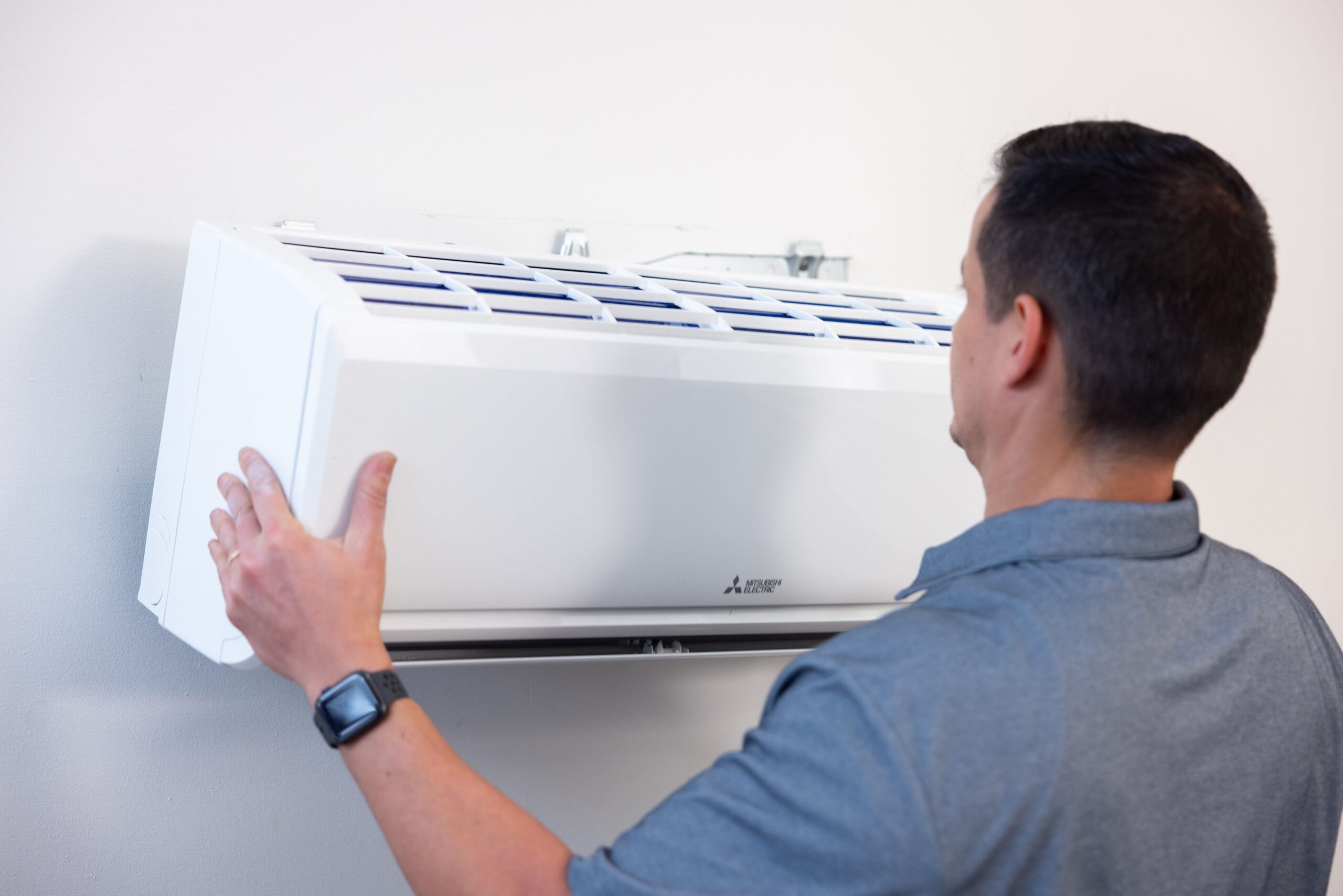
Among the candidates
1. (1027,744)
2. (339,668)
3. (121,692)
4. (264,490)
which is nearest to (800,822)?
(1027,744)

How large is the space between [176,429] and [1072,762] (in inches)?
31.6

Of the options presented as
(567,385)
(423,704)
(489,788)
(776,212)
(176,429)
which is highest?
(776,212)

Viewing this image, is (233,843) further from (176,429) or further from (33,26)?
(33,26)

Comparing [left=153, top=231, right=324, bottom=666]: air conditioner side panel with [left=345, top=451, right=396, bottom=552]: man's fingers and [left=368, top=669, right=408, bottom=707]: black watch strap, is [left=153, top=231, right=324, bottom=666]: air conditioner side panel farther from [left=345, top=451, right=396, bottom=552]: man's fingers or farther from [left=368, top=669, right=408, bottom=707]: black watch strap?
[left=368, top=669, right=408, bottom=707]: black watch strap

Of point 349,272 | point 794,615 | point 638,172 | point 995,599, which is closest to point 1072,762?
point 995,599

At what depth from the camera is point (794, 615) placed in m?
1.13

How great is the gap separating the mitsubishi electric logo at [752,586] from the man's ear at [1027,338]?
357mm

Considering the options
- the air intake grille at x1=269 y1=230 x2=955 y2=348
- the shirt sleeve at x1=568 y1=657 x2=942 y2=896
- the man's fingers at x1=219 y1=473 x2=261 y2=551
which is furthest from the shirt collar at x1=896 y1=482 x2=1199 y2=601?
the man's fingers at x1=219 y1=473 x2=261 y2=551

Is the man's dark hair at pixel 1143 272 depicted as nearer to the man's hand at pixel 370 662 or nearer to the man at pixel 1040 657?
the man at pixel 1040 657

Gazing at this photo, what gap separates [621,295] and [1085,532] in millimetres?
461

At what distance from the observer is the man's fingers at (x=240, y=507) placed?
84 centimetres

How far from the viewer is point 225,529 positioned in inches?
34.1

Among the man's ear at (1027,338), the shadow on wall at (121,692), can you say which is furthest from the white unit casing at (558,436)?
the man's ear at (1027,338)

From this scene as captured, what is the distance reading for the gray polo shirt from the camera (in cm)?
64
